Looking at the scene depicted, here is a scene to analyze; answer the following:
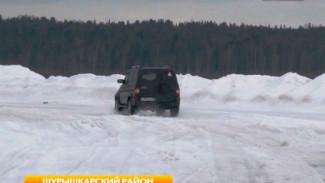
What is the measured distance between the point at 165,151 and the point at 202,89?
2953 centimetres

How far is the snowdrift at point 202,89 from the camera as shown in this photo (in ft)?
119

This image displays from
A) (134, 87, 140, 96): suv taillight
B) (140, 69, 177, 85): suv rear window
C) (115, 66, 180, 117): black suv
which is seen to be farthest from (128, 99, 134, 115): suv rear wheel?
(140, 69, 177, 85): suv rear window

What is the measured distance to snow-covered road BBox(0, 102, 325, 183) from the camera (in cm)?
940

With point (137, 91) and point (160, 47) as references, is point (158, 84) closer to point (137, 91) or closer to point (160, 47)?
point (137, 91)

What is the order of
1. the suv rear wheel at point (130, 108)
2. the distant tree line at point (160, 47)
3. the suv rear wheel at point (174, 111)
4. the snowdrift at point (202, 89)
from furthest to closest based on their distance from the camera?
the distant tree line at point (160, 47), the snowdrift at point (202, 89), the suv rear wheel at point (174, 111), the suv rear wheel at point (130, 108)

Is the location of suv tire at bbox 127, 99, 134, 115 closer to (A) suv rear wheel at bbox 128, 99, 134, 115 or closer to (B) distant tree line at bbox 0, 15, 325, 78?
(A) suv rear wheel at bbox 128, 99, 134, 115

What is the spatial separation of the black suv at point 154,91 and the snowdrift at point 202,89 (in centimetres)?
1318

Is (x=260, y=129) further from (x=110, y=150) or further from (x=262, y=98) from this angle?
(x=262, y=98)

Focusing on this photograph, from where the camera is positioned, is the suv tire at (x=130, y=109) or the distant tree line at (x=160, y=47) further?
the distant tree line at (x=160, y=47)

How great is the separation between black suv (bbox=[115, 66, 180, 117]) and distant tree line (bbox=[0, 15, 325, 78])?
262 ft

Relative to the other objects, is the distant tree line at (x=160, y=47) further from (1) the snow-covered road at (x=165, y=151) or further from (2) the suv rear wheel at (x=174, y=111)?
(1) the snow-covered road at (x=165, y=151)
